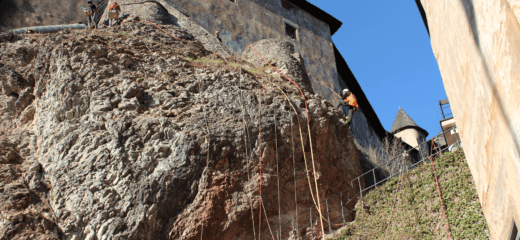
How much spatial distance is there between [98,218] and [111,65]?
3810 mm

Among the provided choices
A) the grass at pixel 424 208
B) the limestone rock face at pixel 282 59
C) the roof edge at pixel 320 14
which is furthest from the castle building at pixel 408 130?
the grass at pixel 424 208

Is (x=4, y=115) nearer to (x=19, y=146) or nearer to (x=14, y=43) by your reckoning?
(x=19, y=146)

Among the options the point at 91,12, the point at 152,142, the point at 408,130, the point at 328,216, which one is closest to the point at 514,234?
the point at 328,216

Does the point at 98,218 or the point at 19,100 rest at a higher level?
the point at 19,100

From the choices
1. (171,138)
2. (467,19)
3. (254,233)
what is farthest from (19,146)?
(467,19)

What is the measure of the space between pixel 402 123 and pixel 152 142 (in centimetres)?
2229

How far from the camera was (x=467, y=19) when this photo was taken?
387cm

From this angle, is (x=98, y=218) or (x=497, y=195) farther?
(x=98, y=218)

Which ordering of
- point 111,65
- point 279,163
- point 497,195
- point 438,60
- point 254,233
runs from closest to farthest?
point 497,195 → point 438,60 → point 254,233 → point 279,163 → point 111,65

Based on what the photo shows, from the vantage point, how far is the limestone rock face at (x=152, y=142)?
815cm

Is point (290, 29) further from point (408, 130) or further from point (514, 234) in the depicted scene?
point (514, 234)

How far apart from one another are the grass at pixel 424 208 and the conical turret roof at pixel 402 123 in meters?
18.8

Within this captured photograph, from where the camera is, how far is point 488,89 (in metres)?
3.51

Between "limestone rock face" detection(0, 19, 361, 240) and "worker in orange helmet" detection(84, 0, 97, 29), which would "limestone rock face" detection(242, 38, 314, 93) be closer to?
"limestone rock face" detection(0, 19, 361, 240)
